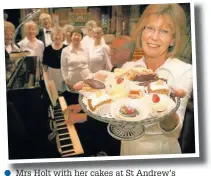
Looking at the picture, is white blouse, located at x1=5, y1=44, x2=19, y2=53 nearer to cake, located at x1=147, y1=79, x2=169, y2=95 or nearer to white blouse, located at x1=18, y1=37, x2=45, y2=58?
white blouse, located at x1=18, y1=37, x2=45, y2=58

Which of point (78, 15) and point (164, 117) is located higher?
point (78, 15)

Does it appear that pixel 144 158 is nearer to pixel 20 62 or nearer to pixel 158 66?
pixel 158 66

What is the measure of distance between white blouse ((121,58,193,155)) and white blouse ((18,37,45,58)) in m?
0.41

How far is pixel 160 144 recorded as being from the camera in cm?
191

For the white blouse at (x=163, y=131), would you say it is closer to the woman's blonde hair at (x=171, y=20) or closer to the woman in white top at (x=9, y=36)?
the woman's blonde hair at (x=171, y=20)

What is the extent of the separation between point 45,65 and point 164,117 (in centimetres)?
62

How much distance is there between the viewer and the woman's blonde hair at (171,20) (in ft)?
6.20

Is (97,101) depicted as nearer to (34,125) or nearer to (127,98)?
(127,98)

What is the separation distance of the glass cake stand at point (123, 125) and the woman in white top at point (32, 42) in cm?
29

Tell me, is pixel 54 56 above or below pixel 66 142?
above

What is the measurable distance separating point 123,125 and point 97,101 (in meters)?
0.17

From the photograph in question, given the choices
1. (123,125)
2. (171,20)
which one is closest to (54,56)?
(123,125)

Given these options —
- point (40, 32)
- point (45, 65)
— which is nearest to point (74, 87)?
point (45, 65)

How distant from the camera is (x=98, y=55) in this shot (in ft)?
6.23
